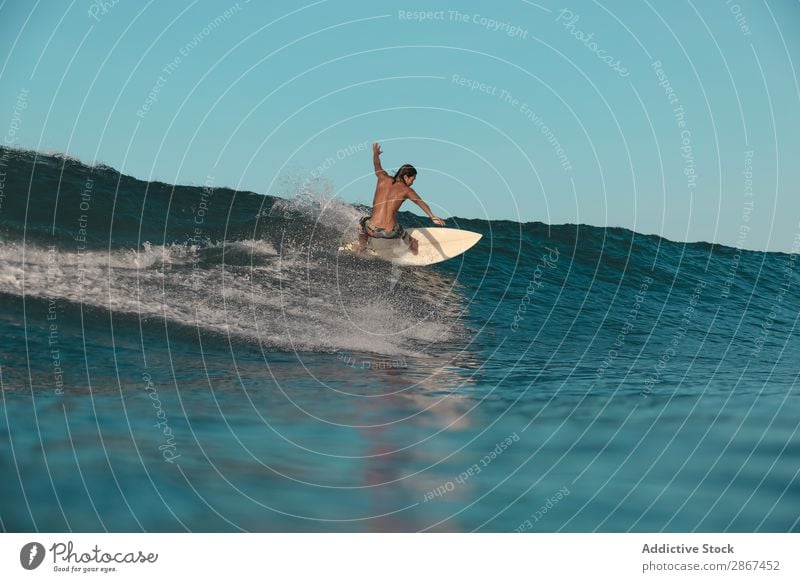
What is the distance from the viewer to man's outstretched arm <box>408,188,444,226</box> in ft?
42.8

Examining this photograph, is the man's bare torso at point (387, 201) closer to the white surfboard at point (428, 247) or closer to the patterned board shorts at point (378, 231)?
the patterned board shorts at point (378, 231)

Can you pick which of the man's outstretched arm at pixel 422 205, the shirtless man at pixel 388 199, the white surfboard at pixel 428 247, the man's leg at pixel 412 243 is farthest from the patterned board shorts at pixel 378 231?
the man's outstretched arm at pixel 422 205

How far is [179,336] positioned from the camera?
10367 millimetres

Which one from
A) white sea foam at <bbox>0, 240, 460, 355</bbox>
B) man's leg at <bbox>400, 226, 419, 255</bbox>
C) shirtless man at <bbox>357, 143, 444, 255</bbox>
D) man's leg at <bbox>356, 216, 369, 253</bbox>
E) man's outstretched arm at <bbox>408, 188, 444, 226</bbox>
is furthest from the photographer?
man's leg at <bbox>400, 226, 419, 255</bbox>

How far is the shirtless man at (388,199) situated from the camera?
13938mm

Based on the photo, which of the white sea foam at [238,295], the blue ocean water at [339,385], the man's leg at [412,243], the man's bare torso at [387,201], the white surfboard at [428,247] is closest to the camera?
the blue ocean water at [339,385]

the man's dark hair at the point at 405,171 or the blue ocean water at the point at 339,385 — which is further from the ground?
the man's dark hair at the point at 405,171

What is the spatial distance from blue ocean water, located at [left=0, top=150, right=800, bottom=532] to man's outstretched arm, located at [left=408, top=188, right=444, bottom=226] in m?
1.84

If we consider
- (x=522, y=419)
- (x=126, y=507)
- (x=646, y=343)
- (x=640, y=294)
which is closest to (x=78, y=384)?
(x=126, y=507)

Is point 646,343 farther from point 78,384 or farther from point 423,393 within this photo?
point 78,384

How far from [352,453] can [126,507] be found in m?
2.00

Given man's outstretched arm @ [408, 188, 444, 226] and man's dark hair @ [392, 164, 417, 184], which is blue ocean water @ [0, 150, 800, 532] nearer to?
man's outstretched arm @ [408, 188, 444, 226]

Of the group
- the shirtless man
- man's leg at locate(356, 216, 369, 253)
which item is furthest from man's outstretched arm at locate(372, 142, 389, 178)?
man's leg at locate(356, 216, 369, 253)

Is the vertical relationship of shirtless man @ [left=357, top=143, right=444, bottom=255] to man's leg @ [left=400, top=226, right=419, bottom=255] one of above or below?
above
